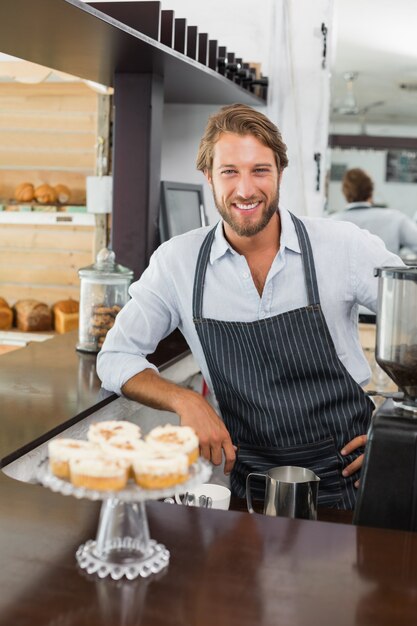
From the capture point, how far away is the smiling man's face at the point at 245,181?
207cm

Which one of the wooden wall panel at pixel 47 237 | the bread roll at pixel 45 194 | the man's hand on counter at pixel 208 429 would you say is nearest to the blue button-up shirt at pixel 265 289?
the man's hand on counter at pixel 208 429

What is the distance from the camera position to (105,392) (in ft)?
7.33

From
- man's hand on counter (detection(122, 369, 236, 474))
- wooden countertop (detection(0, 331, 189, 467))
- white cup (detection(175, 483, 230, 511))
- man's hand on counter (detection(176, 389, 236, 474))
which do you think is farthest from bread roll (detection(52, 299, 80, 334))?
white cup (detection(175, 483, 230, 511))

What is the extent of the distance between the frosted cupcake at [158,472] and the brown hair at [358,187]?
17.6 ft

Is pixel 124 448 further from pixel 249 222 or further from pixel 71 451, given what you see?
pixel 249 222

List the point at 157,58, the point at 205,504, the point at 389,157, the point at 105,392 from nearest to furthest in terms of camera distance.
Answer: the point at 205,504 → the point at 105,392 → the point at 157,58 → the point at 389,157

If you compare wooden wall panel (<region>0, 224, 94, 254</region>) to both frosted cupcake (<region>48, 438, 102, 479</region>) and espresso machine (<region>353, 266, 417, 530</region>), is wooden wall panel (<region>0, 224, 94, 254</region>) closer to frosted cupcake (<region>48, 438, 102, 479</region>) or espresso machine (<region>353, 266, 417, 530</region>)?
espresso machine (<region>353, 266, 417, 530</region>)

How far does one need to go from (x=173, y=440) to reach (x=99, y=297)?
65.1 inches

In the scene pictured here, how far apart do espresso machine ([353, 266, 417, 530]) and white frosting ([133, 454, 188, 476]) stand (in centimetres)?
49

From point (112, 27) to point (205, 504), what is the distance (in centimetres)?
124

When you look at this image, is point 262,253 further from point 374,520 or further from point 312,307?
point 374,520

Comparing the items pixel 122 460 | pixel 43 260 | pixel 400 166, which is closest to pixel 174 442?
pixel 122 460

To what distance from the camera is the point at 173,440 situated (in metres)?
1.18

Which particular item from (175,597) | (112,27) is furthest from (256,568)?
(112,27)
